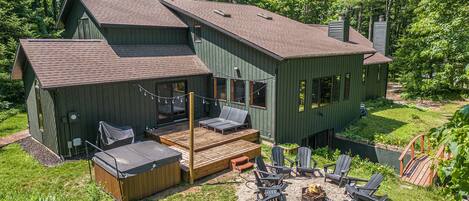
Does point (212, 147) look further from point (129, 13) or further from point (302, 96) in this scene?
point (129, 13)

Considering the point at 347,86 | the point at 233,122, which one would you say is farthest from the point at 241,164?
the point at 347,86

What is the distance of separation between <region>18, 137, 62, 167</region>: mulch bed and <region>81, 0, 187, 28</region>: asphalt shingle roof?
501cm

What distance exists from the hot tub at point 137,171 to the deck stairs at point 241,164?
176 cm

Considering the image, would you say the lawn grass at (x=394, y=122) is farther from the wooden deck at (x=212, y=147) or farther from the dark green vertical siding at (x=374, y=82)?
the wooden deck at (x=212, y=147)

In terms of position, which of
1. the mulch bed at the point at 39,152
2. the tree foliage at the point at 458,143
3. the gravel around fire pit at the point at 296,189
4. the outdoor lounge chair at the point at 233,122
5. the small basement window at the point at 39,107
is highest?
the tree foliage at the point at 458,143

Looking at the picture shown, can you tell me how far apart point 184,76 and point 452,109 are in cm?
1732

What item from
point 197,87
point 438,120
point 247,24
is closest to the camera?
point 197,87

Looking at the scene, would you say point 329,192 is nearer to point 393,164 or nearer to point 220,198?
point 220,198

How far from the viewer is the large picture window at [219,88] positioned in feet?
43.3

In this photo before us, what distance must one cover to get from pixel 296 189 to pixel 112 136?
603 cm

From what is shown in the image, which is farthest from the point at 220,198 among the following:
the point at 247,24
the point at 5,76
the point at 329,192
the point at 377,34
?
the point at 377,34

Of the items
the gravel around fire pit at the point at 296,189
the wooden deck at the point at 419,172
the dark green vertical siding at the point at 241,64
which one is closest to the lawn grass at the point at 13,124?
the dark green vertical siding at the point at 241,64

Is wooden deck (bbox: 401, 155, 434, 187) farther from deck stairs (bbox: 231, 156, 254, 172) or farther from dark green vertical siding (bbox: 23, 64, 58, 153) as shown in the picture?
dark green vertical siding (bbox: 23, 64, 58, 153)

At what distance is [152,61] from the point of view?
1267 cm
